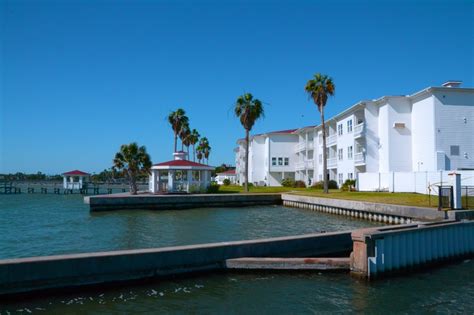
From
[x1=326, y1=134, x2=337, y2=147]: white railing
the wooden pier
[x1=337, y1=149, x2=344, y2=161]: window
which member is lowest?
the wooden pier

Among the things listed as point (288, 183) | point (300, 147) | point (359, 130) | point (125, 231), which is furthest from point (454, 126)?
point (300, 147)

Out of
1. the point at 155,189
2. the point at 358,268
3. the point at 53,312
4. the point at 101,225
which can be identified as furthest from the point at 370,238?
the point at 155,189

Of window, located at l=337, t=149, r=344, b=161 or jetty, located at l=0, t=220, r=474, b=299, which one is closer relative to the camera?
jetty, located at l=0, t=220, r=474, b=299

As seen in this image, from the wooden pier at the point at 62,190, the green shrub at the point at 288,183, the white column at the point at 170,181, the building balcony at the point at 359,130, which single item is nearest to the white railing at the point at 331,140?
the building balcony at the point at 359,130

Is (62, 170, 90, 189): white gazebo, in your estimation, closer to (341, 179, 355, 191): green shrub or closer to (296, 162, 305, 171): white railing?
(296, 162, 305, 171): white railing

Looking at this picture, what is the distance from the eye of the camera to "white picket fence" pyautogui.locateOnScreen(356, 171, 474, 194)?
31375mm

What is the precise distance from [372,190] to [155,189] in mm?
25977

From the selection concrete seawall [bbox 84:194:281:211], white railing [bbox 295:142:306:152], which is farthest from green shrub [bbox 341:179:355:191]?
white railing [bbox 295:142:306:152]

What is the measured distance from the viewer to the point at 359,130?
147 feet

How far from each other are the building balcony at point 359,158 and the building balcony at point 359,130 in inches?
82.4

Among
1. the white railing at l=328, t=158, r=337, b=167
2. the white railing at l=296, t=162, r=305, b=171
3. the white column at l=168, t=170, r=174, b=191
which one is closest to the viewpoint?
the white column at l=168, t=170, r=174, b=191

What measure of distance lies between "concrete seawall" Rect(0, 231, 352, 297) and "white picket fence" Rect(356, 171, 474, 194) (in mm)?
19819

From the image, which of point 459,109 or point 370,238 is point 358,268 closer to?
point 370,238

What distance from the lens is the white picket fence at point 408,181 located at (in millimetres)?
31375
